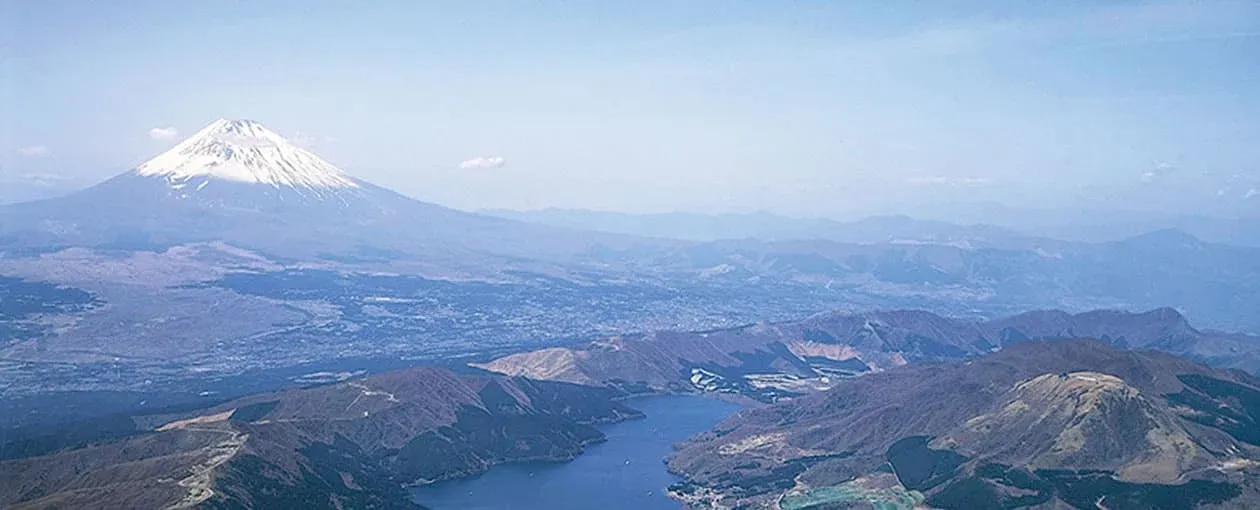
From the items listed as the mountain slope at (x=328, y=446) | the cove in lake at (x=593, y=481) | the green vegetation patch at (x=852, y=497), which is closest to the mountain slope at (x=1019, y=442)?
the green vegetation patch at (x=852, y=497)

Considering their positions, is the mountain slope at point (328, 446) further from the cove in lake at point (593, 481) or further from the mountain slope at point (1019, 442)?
the mountain slope at point (1019, 442)

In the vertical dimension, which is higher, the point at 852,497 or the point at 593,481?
the point at 852,497

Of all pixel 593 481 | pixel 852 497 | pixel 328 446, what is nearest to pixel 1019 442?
pixel 852 497

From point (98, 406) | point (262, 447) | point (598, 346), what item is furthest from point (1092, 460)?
point (98, 406)

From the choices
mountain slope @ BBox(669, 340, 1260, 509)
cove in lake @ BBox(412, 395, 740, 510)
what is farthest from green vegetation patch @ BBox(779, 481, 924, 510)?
cove in lake @ BBox(412, 395, 740, 510)

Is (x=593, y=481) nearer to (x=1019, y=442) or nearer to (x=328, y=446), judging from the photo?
(x=328, y=446)

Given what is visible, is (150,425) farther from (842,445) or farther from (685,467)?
(842,445)
